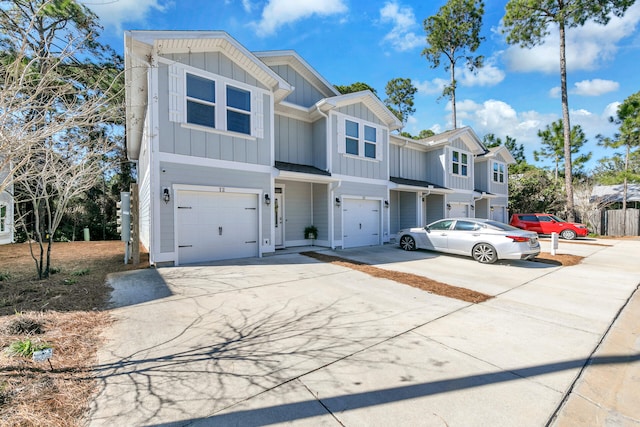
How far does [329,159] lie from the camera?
1102 cm

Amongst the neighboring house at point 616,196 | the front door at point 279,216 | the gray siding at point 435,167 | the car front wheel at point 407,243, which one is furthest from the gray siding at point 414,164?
the neighboring house at point 616,196

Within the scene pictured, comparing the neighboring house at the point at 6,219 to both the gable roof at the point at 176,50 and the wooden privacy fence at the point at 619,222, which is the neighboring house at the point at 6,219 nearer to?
the gable roof at the point at 176,50

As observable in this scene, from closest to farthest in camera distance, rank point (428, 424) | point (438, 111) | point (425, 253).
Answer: point (428, 424) → point (425, 253) → point (438, 111)

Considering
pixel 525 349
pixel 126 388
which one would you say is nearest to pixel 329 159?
pixel 525 349

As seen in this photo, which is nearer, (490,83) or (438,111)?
(490,83)

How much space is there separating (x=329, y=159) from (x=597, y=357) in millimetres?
9128

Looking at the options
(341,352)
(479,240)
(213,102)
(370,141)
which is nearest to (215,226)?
(213,102)

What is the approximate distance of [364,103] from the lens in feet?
39.2

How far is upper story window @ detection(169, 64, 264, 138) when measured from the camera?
759cm

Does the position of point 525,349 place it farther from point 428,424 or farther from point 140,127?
point 140,127

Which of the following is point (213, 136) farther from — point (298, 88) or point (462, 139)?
point (462, 139)

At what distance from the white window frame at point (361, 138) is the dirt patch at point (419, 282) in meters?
4.92

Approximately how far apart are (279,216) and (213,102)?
4.79 metres

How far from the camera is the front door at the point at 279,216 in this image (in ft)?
36.7
